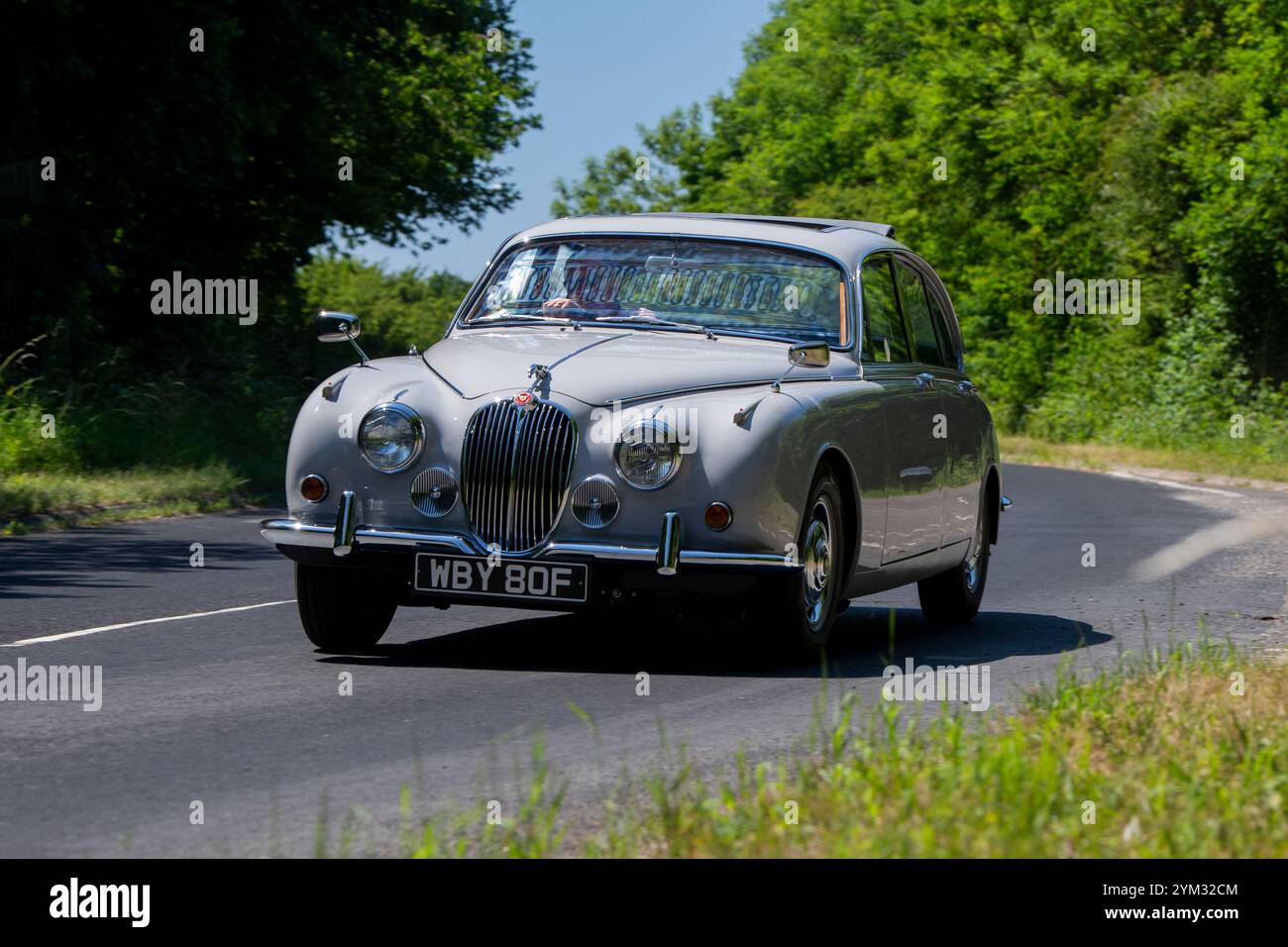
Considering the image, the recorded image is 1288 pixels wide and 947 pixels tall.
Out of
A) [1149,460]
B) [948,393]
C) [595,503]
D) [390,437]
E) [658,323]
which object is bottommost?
[595,503]

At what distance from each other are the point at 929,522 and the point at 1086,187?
1497 inches

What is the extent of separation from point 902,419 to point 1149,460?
2439 cm

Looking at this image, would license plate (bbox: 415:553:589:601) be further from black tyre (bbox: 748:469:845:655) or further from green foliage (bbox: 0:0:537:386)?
green foliage (bbox: 0:0:537:386)

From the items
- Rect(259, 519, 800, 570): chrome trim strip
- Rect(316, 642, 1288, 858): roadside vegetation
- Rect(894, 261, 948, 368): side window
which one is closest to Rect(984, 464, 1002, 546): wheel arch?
Rect(894, 261, 948, 368): side window

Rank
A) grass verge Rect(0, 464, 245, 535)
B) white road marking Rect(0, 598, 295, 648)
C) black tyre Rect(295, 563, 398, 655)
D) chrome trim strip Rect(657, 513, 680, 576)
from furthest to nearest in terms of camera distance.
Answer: grass verge Rect(0, 464, 245, 535) → white road marking Rect(0, 598, 295, 648) → black tyre Rect(295, 563, 398, 655) → chrome trim strip Rect(657, 513, 680, 576)

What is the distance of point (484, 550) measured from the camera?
8031 mm

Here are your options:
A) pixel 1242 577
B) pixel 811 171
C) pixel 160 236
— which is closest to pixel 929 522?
pixel 1242 577

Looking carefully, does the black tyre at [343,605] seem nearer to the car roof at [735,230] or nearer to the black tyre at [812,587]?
the black tyre at [812,587]

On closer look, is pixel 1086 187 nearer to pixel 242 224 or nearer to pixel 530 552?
pixel 242 224

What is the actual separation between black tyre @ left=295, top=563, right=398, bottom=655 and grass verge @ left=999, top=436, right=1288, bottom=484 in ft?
69.7

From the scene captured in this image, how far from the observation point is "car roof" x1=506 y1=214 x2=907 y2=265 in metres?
9.66

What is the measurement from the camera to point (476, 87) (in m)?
47.8

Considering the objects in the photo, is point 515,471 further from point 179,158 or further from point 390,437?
point 179,158

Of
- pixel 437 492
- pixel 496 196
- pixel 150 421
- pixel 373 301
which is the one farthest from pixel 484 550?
pixel 373 301
